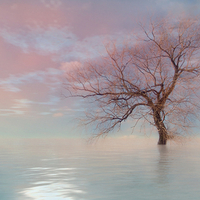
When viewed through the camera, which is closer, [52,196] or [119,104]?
[52,196]

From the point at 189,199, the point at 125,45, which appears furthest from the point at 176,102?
the point at 189,199

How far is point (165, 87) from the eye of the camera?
1089 centimetres

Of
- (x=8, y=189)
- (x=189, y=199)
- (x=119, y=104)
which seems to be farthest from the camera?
(x=119, y=104)

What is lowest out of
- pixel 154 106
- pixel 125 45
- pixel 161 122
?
pixel 161 122

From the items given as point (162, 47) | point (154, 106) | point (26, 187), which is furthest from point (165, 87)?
point (26, 187)

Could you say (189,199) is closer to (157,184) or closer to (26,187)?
(157,184)

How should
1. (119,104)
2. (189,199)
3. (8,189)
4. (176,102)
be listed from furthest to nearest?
(119,104)
(176,102)
(8,189)
(189,199)

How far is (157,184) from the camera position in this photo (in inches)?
112

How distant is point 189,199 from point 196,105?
8.50 metres

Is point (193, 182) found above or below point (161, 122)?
below

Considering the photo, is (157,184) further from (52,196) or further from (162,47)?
(162,47)

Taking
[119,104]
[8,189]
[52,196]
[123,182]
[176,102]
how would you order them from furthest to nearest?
[119,104] → [176,102] → [123,182] → [8,189] → [52,196]

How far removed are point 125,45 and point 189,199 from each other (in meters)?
8.97

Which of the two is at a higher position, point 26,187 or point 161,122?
point 161,122
